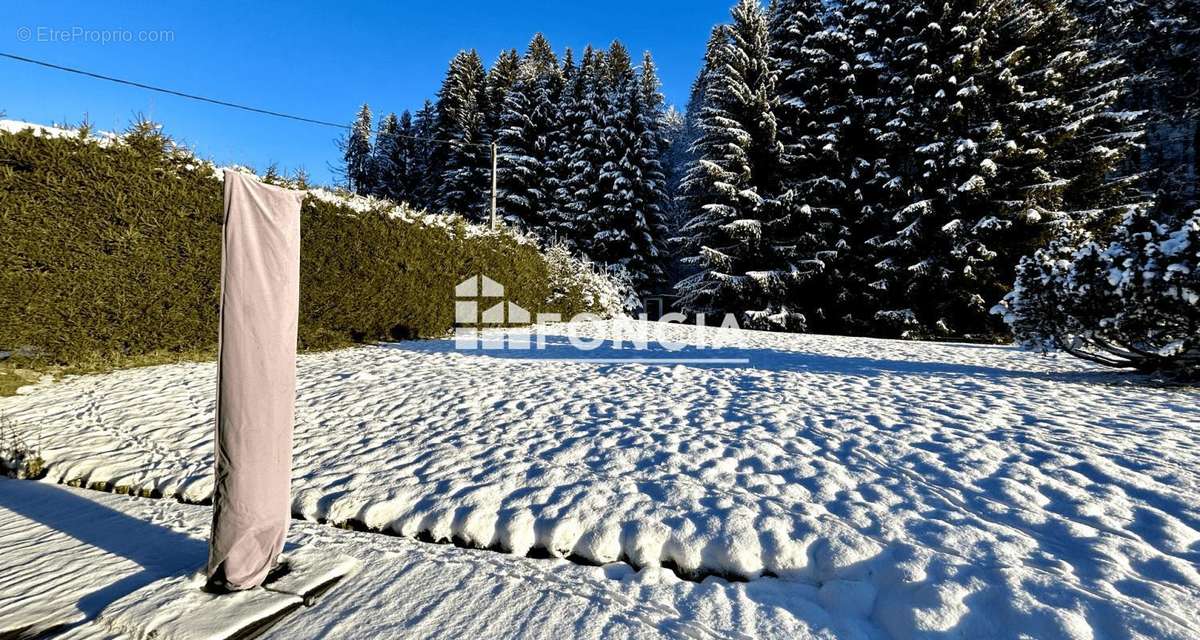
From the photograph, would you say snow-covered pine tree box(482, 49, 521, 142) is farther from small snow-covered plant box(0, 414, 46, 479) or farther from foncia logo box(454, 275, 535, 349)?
small snow-covered plant box(0, 414, 46, 479)

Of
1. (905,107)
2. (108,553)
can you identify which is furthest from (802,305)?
(108,553)

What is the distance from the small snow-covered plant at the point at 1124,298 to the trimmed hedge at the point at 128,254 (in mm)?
9944

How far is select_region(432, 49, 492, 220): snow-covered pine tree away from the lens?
94.6ft

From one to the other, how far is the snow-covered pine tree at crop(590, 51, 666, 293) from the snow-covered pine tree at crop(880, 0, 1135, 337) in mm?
11767

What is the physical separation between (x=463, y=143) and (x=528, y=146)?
4036 millimetres

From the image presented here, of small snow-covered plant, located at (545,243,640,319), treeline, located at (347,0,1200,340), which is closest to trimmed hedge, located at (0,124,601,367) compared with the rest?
small snow-covered plant, located at (545,243,640,319)

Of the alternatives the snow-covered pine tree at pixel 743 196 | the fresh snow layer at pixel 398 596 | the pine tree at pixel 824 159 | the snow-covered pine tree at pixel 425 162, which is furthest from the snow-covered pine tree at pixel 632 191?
the fresh snow layer at pixel 398 596

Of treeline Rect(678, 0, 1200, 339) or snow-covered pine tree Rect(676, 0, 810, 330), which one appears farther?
snow-covered pine tree Rect(676, 0, 810, 330)

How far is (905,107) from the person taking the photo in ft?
50.6

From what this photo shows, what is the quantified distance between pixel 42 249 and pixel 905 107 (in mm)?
19752

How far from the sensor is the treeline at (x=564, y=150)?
24.4 m

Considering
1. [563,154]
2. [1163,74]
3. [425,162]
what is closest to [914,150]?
[1163,74]

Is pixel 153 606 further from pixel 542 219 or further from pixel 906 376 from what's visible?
pixel 542 219

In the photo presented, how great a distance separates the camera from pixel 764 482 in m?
3.08
